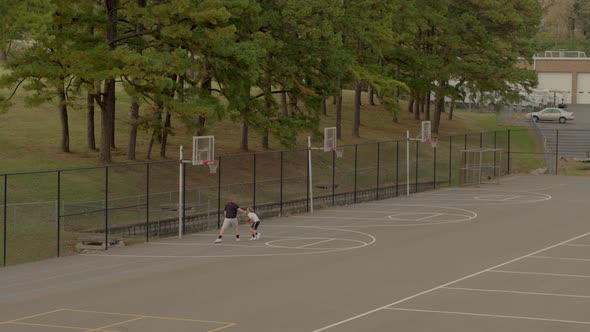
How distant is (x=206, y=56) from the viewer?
5462 cm

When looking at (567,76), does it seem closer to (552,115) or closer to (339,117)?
(552,115)

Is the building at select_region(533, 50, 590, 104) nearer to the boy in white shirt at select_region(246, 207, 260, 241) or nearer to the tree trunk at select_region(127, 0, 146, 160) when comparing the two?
the tree trunk at select_region(127, 0, 146, 160)

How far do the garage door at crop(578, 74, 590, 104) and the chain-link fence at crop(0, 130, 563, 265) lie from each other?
54683mm

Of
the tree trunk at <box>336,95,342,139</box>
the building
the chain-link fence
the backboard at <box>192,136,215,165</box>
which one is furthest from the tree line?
the building

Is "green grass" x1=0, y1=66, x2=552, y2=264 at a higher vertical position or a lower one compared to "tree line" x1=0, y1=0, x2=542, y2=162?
lower

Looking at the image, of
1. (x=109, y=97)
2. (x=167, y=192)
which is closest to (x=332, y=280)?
(x=167, y=192)

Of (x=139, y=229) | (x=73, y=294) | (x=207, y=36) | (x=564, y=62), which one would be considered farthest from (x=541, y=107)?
(x=73, y=294)

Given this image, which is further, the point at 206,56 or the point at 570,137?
the point at 570,137

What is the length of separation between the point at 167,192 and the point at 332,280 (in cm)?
1524

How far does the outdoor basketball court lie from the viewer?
2580 centimetres

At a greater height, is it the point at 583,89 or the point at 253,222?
the point at 583,89

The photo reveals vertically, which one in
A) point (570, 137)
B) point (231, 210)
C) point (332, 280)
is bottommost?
point (332, 280)

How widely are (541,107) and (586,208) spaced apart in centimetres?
6217

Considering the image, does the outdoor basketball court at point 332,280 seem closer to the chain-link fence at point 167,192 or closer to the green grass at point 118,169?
the chain-link fence at point 167,192
